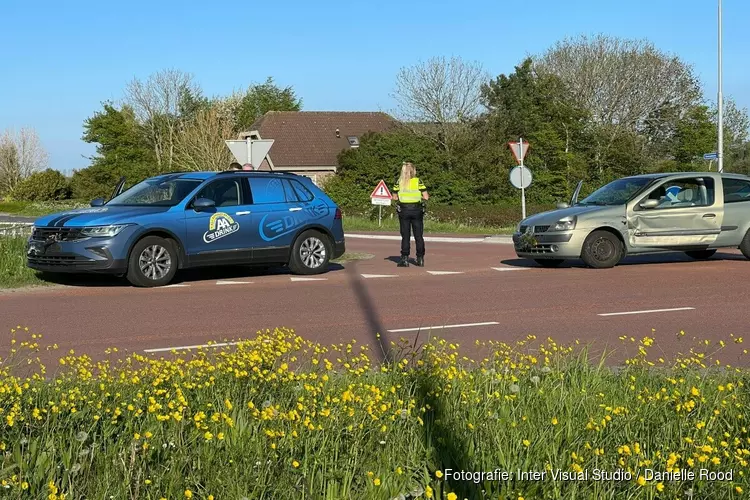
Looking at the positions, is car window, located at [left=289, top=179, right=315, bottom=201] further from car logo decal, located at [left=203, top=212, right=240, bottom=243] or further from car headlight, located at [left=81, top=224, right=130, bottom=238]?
car headlight, located at [left=81, top=224, right=130, bottom=238]

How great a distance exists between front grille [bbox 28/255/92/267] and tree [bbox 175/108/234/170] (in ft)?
143

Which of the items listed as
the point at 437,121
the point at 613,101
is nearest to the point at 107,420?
the point at 437,121

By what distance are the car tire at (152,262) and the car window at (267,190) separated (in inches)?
69.1

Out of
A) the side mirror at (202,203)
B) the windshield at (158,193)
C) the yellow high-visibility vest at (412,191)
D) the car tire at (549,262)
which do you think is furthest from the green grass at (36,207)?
the side mirror at (202,203)

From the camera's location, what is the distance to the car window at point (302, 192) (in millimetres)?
15992

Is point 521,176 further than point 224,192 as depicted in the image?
Yes

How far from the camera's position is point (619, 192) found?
1722 centimetres

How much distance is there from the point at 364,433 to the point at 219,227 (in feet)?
33.9

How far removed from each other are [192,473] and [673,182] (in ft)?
47.4

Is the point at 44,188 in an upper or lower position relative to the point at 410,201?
upper

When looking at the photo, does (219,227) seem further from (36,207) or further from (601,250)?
(36,207)

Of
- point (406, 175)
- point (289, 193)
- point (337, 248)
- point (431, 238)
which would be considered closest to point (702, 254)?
point (406, 175)

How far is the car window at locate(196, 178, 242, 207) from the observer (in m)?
14.9

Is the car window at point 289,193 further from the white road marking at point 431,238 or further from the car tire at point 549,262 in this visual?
the white road marking at point 431,238
